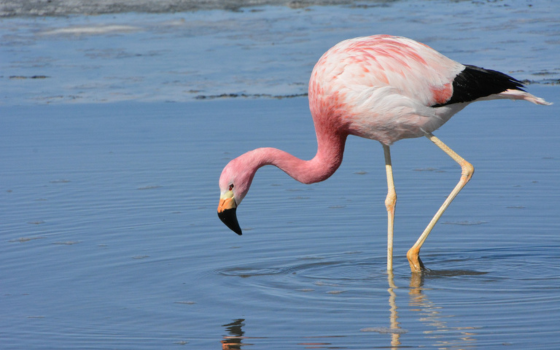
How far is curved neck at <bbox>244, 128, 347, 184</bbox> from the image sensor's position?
230 inches

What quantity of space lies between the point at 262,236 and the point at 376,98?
155 cm

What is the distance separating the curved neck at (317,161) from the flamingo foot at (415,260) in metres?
0.81

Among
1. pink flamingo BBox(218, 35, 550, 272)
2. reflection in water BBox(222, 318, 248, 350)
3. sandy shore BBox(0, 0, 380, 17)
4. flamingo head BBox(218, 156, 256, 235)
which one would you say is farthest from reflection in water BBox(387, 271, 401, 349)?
sandy shore BBox(0, 0, 380, 17)

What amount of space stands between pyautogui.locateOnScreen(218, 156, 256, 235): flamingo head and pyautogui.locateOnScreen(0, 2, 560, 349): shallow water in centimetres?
40

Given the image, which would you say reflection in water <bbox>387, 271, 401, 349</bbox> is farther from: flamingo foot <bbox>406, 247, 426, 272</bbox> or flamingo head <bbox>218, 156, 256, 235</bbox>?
flamingo head <bbox>218, 156, 256, 235</bbox>

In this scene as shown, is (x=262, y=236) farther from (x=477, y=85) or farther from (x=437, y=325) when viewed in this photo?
(x=437, y=325)

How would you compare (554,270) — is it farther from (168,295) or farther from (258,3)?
(258,3)

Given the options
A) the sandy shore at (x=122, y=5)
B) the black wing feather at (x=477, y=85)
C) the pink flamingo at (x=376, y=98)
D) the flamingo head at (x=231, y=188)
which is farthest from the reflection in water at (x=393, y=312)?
the sandy shore at (x=122, y=5)

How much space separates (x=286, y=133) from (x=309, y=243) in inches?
127

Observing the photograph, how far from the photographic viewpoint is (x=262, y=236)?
650 centimetres

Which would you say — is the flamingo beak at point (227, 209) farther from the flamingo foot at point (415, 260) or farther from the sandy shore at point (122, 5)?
the sandy shore at point (122, 5)

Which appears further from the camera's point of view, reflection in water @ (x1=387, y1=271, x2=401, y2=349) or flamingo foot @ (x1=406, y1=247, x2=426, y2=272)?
flamingo foot @ (x1=406, y1=247, x2=426, y2=272)

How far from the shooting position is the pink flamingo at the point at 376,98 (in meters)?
5.62

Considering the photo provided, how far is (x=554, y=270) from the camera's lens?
18.0 feet
